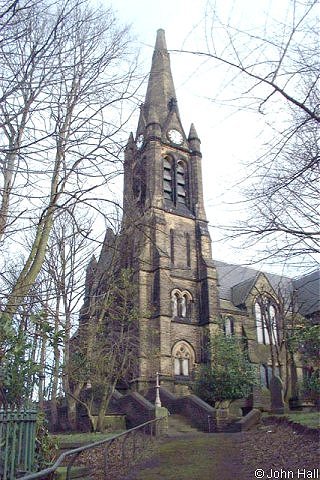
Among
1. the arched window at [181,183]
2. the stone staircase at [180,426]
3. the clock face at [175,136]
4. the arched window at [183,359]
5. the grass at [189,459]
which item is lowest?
the grass at [189,459]

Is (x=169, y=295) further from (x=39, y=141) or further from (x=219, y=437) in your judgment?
(x=39, y=141)

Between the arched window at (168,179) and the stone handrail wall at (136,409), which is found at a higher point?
the arched window at (168,179)

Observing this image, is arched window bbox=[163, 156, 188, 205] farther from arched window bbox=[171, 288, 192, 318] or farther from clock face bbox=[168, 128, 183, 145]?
arched window bbox=[171, 288, 192, 318]

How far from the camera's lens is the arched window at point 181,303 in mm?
31984

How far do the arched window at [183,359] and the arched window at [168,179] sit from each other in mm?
11744

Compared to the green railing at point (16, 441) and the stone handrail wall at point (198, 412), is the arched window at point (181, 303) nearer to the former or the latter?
the stone handrail wall at point (198, 412)

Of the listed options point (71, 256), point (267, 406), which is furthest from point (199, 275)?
point (71, 256)

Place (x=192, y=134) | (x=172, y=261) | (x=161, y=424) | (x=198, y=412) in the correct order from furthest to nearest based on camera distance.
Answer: (x=192, y=134)
(x=172, y=261)
(x=198, y=412)
(x=161, y=424)

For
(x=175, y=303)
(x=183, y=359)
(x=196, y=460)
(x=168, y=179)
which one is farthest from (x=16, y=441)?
(x=168, y=179)

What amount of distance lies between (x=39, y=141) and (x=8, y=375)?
4.61 meters

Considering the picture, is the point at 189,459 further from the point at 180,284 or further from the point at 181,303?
the point at 180,284

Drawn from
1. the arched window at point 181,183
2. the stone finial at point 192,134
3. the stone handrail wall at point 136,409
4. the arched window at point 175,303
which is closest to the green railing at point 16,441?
the stone handrail wall at point 136,409

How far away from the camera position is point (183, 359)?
30.5 metres

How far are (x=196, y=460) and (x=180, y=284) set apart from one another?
21233 millimetres
